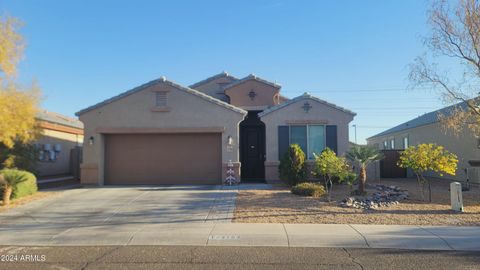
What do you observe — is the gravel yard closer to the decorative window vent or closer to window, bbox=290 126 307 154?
window, bbox=290 126 307 154

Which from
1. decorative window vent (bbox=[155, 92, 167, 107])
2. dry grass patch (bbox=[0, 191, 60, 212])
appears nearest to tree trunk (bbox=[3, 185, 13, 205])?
dry grass patch (bbox=[0, 191, 60, 212])

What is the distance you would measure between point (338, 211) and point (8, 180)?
35.8 ft

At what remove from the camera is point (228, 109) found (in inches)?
649

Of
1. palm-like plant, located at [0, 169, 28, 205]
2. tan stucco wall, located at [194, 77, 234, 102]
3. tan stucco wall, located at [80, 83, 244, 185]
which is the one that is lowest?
palm-like plant, located at [0, 169, 28, 205]

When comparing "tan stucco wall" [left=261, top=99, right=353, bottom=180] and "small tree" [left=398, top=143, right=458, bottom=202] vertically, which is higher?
"tan stucco wall" [left=261, top=99, right=353, bottom=180]

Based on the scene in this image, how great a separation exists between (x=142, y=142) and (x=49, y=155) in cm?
698

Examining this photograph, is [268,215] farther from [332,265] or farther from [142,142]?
[142,142]

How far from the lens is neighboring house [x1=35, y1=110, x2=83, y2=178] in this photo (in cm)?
1984

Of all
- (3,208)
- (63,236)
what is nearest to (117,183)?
(3,208)

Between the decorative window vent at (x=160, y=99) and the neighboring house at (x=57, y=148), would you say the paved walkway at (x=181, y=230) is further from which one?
the neighboring house at (x=57, y=148)

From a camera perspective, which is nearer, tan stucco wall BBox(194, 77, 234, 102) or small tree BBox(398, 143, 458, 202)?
small tree BBox(398, 143, 458, 202)

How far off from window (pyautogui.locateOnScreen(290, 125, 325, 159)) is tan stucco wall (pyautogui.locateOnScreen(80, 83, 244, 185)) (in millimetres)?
2630

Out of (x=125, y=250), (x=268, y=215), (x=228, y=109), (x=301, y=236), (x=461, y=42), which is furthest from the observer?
(x=228, y=109)

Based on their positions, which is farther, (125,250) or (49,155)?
(49,155)
